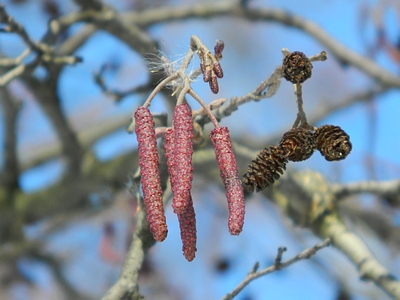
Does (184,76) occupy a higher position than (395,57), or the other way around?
(395,57)

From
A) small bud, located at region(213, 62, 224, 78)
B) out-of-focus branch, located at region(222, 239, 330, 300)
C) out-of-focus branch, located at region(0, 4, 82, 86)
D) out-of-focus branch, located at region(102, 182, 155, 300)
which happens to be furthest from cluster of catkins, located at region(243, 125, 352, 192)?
out-of-focus branch, located at region(0, 4, 82, 86)

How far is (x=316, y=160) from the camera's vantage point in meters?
6.34

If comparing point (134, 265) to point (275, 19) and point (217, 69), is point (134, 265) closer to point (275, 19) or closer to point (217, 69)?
point (217, 69)

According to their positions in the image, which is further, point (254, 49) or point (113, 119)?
point (254, 49)

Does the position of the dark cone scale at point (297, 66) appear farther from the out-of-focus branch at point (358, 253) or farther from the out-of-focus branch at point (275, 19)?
the out-of-focus branch at point (275, 19)

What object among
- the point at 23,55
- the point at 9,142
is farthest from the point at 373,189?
the point at 9,142

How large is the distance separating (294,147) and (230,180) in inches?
9.5

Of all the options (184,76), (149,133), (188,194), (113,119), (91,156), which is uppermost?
(113,119)

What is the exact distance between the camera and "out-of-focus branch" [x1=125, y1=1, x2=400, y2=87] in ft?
12.5

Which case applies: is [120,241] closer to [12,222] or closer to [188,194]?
[12,222]

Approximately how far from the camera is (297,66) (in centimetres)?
149

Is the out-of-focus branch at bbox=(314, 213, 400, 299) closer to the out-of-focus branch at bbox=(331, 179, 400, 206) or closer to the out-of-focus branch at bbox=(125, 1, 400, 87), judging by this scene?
the out-of-focus branch at bbox=(331, 179, 400, 206)

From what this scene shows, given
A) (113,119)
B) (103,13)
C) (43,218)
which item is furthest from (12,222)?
(103,13)

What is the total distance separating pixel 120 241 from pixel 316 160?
2698 mm
